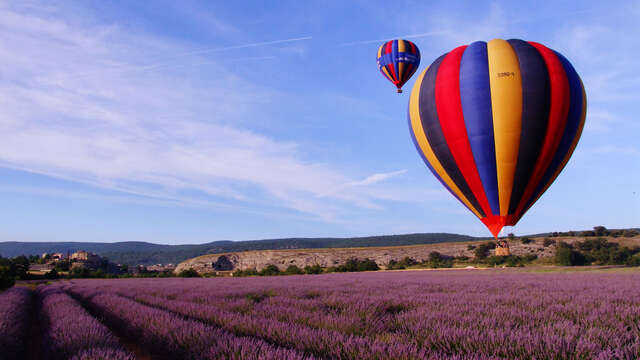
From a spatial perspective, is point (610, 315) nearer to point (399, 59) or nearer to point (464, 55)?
point (464, 55)

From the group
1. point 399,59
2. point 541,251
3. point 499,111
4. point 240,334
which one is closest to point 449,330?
→ point 240,334

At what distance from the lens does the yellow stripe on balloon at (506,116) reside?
16.7 meters

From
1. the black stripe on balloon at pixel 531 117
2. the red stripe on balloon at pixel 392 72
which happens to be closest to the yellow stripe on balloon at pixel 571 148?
the black stripe on balloon at pixel 531 117

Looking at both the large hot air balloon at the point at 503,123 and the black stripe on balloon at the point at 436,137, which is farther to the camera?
the black stripe on balloon at the point at 436,137

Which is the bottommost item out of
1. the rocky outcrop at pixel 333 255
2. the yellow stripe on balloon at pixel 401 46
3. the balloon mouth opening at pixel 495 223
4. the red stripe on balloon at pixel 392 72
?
the rocky outcrop at pixel 333 255

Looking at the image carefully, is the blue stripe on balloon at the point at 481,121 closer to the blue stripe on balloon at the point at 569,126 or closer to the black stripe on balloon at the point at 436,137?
the black stripe on balloon at the point at 436,137

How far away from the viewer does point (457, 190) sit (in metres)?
18.7

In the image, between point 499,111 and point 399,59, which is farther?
point 399,59

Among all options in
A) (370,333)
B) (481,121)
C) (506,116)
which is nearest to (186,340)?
(370,333)

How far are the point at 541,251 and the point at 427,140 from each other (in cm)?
3939

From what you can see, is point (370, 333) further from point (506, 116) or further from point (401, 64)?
point (401, 64)

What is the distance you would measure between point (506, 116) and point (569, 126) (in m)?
3.11

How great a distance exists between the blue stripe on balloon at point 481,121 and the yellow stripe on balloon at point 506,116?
208 mm

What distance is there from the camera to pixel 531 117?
54.2ft
